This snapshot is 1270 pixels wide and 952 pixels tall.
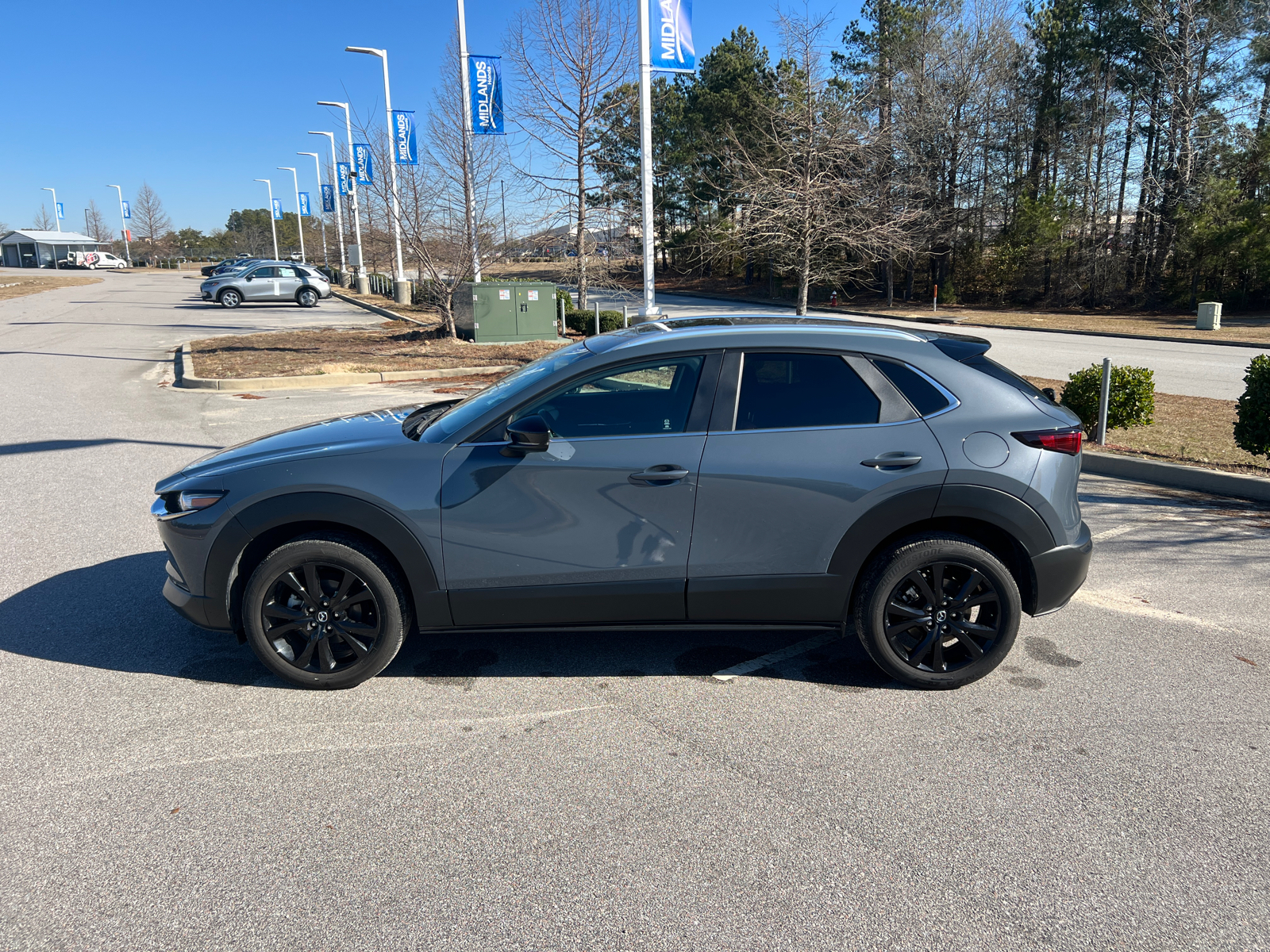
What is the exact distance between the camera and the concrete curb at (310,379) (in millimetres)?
14055

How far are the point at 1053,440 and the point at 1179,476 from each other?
194 inches

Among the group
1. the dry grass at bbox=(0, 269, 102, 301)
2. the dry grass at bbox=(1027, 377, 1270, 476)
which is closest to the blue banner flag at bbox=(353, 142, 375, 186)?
the dry grass at bbox=(1027, 377, 1270, 476)

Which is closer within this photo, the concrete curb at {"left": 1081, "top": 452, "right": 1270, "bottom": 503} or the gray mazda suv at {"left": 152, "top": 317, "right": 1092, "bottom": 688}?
the gray mazda suv at {"left": 152, "top": 317, "right": 1092, "bottom": 688}

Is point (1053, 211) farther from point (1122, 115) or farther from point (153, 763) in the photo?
point (153, 763)

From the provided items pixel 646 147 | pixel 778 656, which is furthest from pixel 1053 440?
pixel 646 147

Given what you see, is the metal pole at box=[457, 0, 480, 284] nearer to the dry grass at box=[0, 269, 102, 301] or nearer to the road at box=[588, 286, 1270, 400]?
the road at box=[588, 286, 1270, 400]

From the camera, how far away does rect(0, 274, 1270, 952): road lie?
8.73 ft

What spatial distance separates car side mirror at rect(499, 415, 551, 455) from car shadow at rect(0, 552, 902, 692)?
2.79 feet

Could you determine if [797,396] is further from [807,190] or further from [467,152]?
[467,152]

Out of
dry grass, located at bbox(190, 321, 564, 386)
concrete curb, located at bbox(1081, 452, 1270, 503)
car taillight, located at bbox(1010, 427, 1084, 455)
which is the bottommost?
concrete curb, located at bbox(1081, 452, 1270, 503)

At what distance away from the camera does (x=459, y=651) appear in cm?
459

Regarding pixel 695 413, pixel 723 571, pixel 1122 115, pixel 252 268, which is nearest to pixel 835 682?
pixel 723 571

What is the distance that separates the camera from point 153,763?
3500mm

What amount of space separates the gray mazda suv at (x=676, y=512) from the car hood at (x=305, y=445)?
0.03 meters
